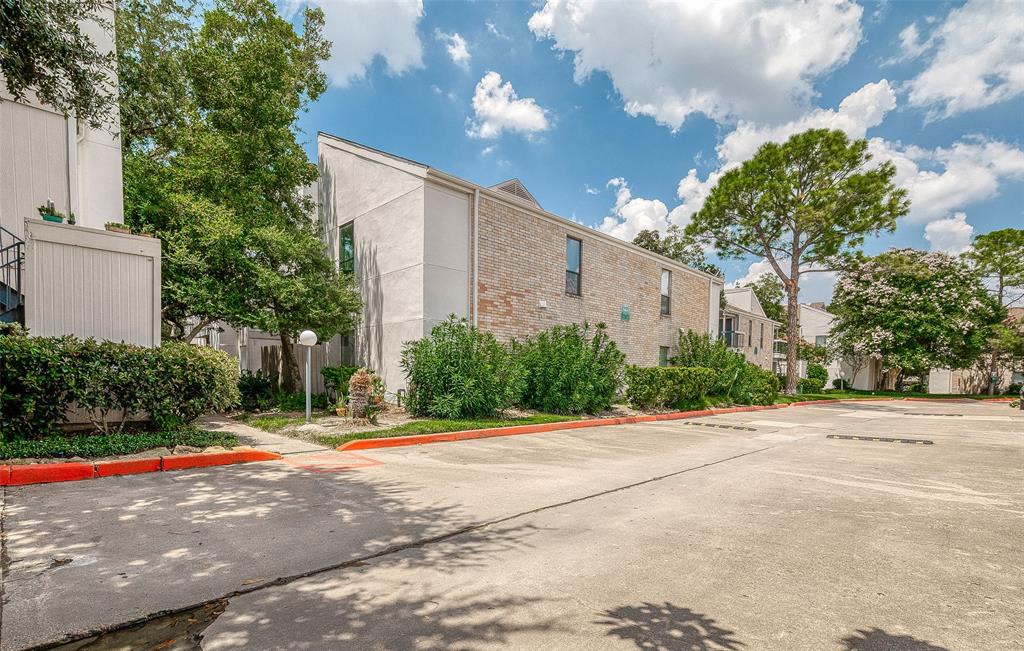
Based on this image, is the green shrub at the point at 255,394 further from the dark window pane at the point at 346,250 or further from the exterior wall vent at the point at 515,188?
the exterior wall vent at the point at 515,188

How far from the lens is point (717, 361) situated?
1748 centimetres

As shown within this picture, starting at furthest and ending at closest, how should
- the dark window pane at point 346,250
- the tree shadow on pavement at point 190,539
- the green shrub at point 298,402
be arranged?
the dark window pane at point 346,250 < the green shrub at point 298,402 < the tree shadow on pavement at point 190,539

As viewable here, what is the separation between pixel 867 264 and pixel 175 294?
1498 inches

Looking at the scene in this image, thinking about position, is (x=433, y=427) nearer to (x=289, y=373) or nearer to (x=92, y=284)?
(x=92, y=284)

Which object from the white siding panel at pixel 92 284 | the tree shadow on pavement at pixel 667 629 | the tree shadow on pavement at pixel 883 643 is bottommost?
the tree shadow on pavement at pixel 883 643

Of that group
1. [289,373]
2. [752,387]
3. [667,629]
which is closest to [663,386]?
[752,387]

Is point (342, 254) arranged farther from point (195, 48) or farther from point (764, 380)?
point (764, 380)

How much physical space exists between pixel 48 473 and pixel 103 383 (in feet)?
4.45

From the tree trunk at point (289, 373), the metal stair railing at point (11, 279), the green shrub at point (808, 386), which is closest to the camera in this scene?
the metal stair railing at point (11, 279)

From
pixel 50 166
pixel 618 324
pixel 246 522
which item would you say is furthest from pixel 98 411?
pixel 618 324

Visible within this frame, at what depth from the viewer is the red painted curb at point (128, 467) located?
5086 mm

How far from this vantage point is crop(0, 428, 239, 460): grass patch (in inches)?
199

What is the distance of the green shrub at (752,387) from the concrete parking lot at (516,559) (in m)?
11.9

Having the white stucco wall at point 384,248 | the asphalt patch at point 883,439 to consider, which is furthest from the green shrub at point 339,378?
the asphalt patch at point 883,439
